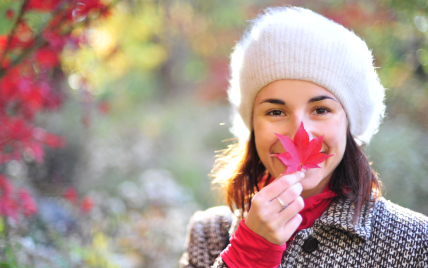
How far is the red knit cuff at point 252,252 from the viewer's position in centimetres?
119

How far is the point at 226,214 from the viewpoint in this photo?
1854mm

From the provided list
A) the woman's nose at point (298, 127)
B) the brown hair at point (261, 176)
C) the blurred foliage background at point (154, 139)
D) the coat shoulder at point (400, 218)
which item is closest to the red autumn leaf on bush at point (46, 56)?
the blurred foliage background at point (154, 139)

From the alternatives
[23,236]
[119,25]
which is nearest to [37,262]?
[23,236]

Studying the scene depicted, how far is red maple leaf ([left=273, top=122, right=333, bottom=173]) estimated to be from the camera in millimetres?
1189

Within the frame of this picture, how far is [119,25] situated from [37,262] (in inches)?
219

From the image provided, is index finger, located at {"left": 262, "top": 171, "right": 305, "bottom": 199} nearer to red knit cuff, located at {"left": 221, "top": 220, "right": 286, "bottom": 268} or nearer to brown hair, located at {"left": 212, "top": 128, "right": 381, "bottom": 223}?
red knit cuff, located at {"left": 221, "top": 220, "right": 286, "bottom": 268}

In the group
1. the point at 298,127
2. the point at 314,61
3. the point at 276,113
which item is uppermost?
the point at 314,61

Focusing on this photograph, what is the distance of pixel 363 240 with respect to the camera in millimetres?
1302

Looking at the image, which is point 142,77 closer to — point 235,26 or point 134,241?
point 235,26

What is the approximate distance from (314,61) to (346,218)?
25.7 inches

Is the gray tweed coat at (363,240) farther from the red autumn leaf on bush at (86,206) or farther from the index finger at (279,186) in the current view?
the red autumn leaf on bush at (86,206)

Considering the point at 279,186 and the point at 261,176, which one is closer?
the point at 279,186

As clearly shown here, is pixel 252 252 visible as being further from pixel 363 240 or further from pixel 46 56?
pixel 46 56

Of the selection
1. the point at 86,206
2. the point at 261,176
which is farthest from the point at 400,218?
the point at 86,206
